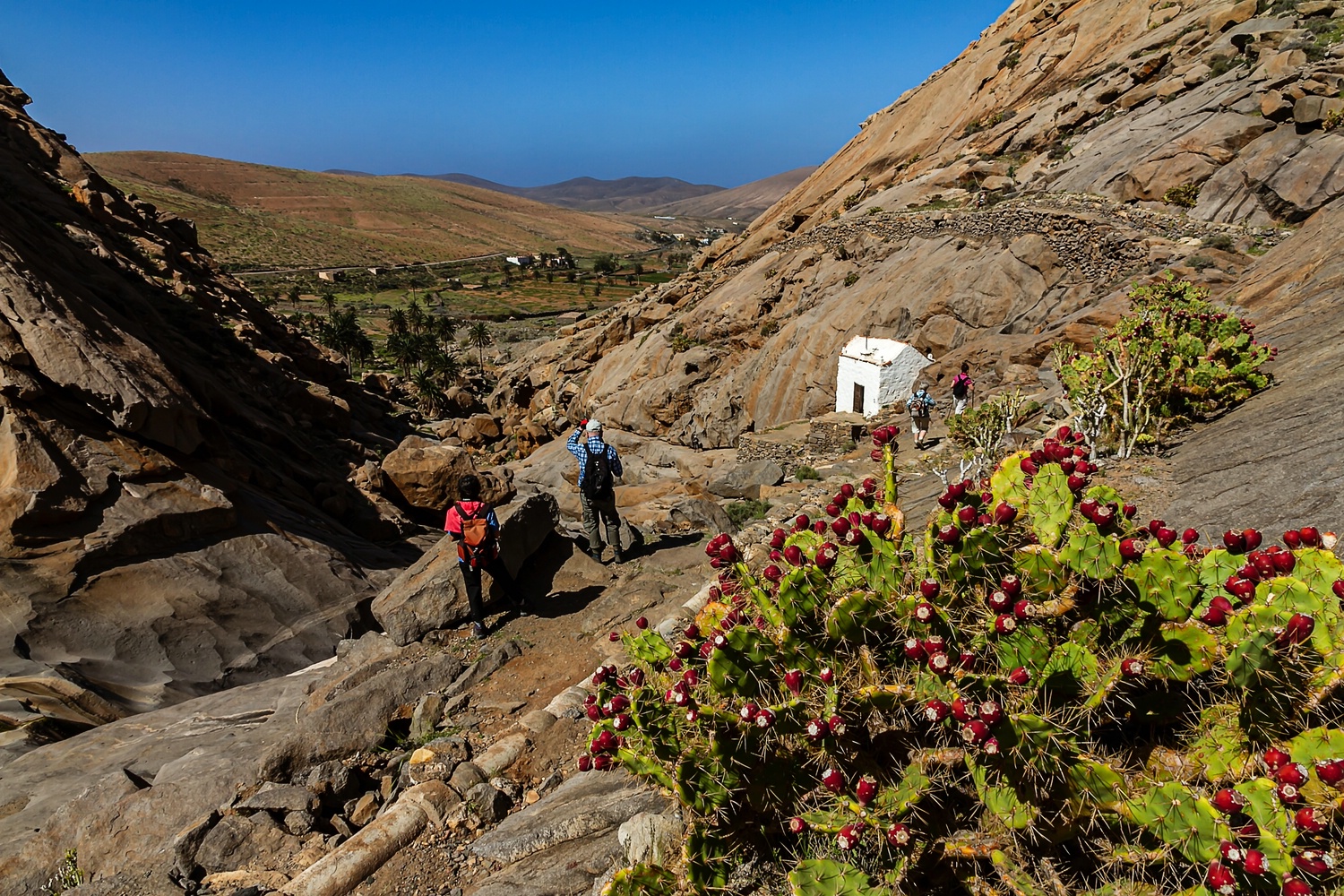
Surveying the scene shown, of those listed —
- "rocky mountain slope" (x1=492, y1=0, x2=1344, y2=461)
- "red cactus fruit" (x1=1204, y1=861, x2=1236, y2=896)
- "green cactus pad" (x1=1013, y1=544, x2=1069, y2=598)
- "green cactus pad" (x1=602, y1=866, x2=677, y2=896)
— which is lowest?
"green cactus pad" (x1=602, y1=866, x2=677, y2=896)

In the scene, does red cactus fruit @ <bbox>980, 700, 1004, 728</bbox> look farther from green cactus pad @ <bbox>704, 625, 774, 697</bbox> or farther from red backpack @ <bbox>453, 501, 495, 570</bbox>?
red backpack @ <bbox>453, 501, 495, 570</bbox>

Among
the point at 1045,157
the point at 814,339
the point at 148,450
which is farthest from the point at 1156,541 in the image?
the point at 1045,157

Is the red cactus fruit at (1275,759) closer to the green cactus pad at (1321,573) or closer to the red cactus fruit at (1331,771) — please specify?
the red cactus fruit at (1331,771)


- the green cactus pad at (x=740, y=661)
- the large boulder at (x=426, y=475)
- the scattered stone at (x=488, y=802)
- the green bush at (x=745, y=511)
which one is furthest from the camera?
the large boulder at (x=426, y=475)

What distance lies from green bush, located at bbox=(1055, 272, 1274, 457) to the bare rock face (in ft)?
37.7

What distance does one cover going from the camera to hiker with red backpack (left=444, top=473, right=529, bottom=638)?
8305 mm

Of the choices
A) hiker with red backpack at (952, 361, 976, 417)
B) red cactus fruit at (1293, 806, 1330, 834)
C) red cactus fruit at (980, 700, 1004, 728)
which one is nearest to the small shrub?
hiker with red backpack at (952, 361, 976, 417)

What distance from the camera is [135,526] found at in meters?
10.5

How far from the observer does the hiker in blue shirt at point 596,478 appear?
10.2 meters

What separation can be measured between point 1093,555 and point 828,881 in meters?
2.00

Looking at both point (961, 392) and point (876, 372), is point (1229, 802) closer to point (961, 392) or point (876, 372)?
point (961, 392)

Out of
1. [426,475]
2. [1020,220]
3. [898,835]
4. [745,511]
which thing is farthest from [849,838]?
[1020,220]

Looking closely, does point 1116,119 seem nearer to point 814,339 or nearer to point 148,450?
point 814,339

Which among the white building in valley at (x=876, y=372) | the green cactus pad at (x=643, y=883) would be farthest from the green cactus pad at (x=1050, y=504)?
the white building in valley at (x=876, y=372)
